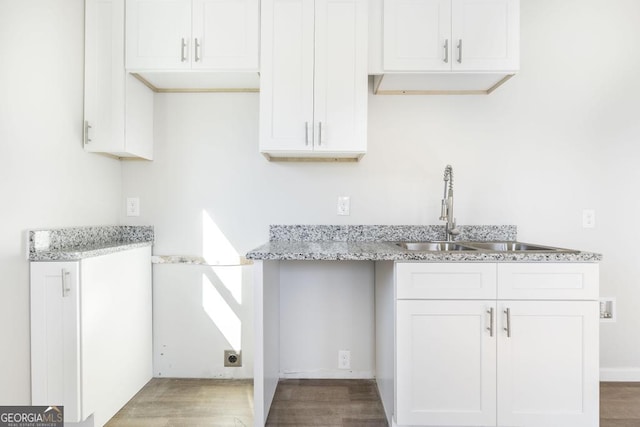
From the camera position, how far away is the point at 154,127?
2.10 m

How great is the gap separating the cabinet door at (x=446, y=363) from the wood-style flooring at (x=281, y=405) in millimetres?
334

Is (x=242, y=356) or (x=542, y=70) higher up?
(x=542, y=70)

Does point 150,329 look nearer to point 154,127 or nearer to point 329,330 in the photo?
point 329,330

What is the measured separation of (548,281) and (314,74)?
1.47 m

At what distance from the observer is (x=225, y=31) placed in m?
1.74

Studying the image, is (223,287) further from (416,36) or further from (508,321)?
(416,36)

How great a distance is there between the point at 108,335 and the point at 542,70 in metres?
2.89

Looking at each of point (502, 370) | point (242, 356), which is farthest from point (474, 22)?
point (242, 356)

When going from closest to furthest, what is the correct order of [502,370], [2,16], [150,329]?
[2,16] → [502,370] → [150,329]

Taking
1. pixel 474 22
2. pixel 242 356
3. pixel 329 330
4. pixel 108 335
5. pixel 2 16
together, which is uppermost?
pixel 474 22

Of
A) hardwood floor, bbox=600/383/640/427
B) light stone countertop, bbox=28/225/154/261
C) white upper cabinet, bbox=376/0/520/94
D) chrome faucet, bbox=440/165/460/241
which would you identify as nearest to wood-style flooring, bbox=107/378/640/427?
hardwood floor, bbox=600/383/640/427

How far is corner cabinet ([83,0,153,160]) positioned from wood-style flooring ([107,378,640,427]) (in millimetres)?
1394

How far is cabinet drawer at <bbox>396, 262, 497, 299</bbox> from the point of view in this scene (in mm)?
1436

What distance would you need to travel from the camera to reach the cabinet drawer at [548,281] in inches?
56.1
